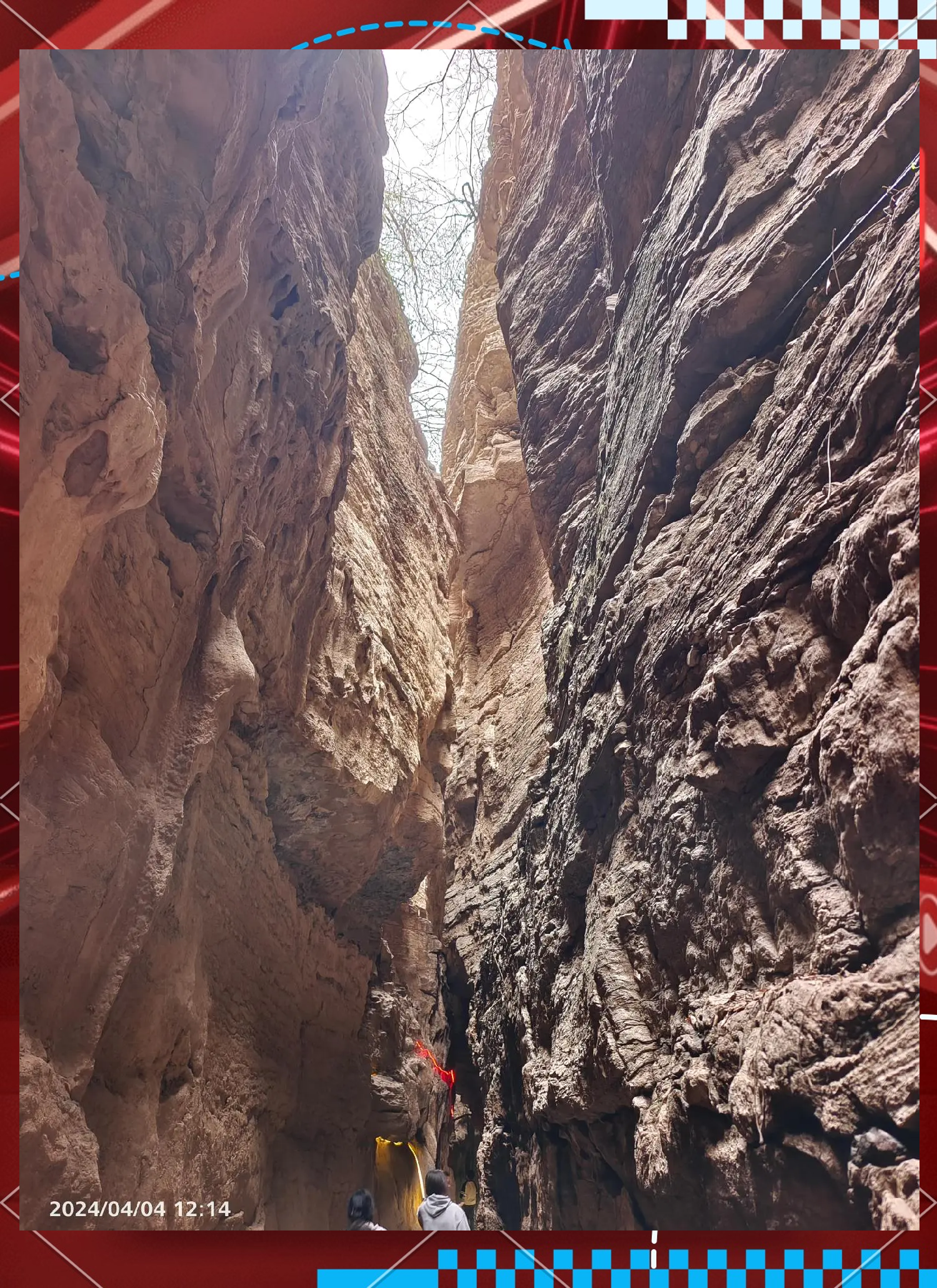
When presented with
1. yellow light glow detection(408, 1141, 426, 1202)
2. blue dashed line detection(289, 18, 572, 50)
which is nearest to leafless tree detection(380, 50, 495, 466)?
blue dashed line detection(289, 18, 572, 50)

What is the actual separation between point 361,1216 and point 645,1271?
2.75 feet

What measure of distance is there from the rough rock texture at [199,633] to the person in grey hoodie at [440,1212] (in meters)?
0.23

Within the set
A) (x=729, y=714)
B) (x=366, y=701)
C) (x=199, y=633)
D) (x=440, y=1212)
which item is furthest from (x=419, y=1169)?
(x=366, y=701)

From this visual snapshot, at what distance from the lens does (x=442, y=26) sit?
2.80 meters

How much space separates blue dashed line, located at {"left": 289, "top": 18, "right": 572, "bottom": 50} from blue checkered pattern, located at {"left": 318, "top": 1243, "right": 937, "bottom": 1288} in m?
3.67

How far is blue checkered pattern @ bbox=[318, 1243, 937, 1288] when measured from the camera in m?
2.46

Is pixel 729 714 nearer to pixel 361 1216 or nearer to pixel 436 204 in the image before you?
pixel 361 1216

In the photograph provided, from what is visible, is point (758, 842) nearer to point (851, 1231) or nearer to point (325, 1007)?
point (851, 1231)

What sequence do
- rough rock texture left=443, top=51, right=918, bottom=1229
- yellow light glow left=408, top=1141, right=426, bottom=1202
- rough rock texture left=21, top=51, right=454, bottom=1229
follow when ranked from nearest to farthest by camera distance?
1. rough rock texture left=443, top=51, right=918, bottom=1229
2. rough rock texture left=21, top=51, right=454, bottom=1229
3. yellow light glow left=408, top=1141, right=426, bottom=1202

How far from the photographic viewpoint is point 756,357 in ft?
11.3

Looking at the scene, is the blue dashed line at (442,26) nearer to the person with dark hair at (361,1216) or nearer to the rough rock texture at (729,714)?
the rough rock texture at (729,714)

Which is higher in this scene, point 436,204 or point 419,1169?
point 436,204

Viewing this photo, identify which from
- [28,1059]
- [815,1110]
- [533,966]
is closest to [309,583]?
[533,966]

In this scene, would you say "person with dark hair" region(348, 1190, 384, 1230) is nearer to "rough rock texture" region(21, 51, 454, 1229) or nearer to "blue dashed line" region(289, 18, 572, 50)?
"rough rock texture" region(21, 51, 454, 1229)
